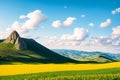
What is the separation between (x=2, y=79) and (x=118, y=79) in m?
17.1

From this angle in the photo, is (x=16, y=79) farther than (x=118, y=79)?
Yes

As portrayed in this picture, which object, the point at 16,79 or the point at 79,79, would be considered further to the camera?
the point at 16,79

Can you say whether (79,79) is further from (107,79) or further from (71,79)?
(107,79)

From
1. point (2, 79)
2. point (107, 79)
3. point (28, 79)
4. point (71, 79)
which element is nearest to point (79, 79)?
point (71, 79)

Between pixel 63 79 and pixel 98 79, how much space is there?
4.89m

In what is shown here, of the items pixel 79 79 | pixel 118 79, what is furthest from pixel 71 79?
pixel 118 79

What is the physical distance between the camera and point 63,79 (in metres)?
37.4

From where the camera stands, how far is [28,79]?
3944 centimetres

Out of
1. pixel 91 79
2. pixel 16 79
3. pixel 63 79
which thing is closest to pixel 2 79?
pixel 16 79

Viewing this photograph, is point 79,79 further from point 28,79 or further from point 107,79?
point 28,79

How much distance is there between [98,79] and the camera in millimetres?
35219

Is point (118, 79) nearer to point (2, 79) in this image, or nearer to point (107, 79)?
point (107, 79)

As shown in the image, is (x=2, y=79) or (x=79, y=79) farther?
(x=2, y=79)

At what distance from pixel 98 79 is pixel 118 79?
8.73 feet
